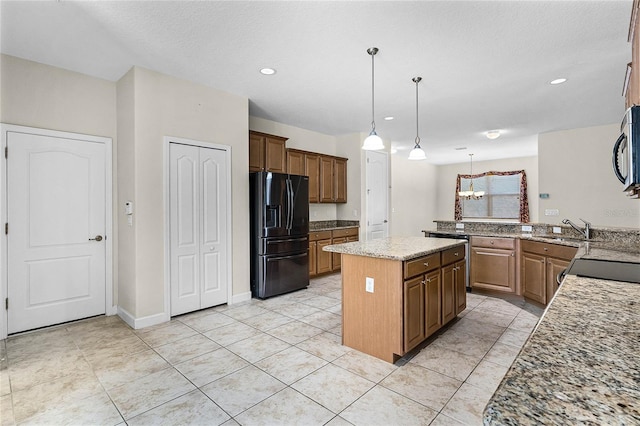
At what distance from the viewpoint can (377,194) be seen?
6.40 meters

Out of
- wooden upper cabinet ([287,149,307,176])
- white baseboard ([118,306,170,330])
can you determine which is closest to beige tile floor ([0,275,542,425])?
white baseboard ([118,306,170,330])

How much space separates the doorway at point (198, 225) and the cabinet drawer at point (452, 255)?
8.24 ft

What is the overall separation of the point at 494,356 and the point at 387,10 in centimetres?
283

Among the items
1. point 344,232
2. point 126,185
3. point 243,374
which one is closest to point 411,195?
point 344,232

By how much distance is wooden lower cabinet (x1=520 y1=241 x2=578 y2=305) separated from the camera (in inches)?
136

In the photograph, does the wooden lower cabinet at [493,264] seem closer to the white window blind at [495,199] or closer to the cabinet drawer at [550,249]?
the cabinet drawer at [550,249]

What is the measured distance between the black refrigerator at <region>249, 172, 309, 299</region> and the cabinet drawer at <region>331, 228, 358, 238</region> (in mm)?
1247

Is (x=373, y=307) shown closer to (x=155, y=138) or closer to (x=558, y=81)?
(x=155, y=138)

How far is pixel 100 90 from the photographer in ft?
11.7

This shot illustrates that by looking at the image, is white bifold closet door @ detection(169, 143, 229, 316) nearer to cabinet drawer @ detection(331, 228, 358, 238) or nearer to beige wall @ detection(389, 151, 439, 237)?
cabinet drawer @ detection(331, 228, 358, 238)

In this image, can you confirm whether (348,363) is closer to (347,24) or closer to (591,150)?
(347,24)

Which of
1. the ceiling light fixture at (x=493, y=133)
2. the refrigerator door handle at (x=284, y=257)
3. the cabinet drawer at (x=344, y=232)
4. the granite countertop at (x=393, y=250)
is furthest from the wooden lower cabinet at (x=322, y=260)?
the ceiling light fixture at (x=493, y=133)

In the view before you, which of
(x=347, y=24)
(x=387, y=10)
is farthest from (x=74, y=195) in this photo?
(x=387, y=10)

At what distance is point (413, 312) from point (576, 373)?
77.6 inches
